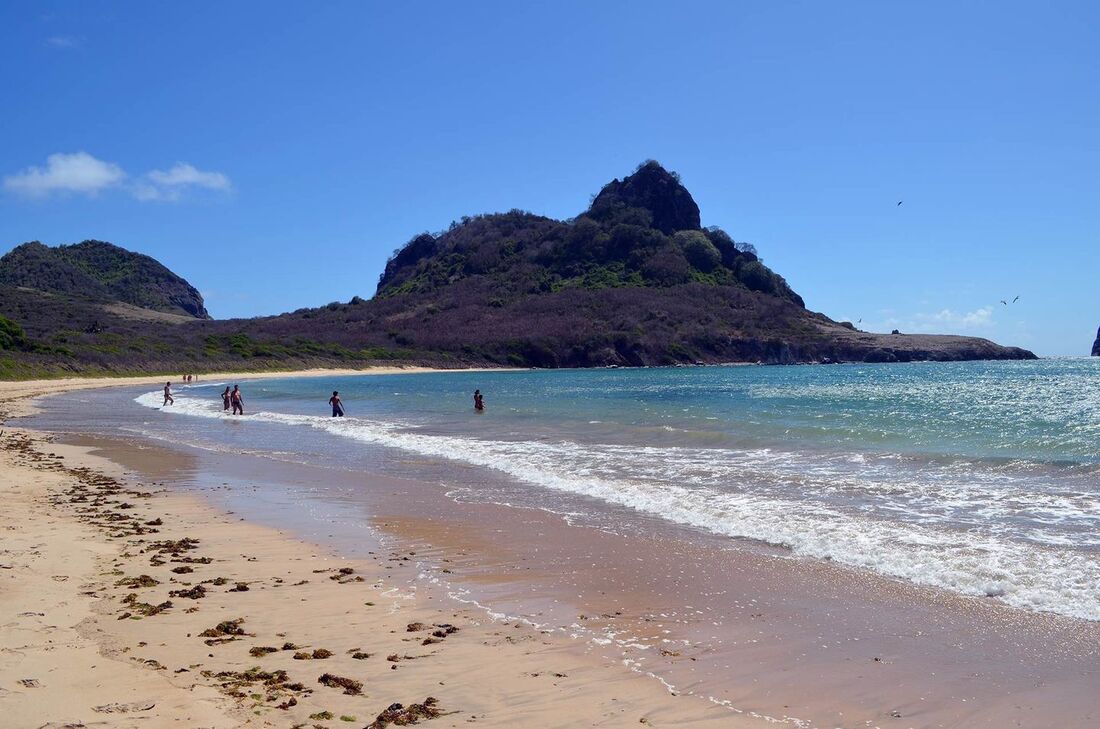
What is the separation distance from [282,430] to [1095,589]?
23.7 meters

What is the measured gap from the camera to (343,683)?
5031 millimetres

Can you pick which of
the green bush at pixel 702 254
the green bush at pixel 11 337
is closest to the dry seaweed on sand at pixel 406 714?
the green bush at pixel 11 337

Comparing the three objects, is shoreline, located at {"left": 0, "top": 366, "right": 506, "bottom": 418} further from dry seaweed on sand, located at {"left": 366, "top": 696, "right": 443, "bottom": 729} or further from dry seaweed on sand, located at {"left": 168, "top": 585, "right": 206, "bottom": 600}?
dry seaweed on sand, located at {"left": 366, "top": 696, "right": 443, "bottom": 729}

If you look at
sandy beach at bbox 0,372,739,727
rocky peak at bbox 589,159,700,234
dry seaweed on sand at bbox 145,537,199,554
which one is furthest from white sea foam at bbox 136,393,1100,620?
rocky peak at bbox 589,159,700,234

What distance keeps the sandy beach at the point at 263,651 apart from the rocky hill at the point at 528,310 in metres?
67.5

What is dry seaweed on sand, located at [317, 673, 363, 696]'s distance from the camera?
4941mm

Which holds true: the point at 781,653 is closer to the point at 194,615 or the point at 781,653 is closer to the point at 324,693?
the point at 324,693

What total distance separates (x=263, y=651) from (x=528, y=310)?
13000 cm

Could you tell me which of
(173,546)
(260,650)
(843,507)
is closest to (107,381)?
(173,546)

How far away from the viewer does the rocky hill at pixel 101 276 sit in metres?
141

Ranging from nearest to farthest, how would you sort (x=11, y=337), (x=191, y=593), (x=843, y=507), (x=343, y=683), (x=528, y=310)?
(x=343, y=683), (x=191, y=593), (x=843, y=507), (x=11, y=337), (x=528, y=310)

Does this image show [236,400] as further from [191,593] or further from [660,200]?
[660,200]

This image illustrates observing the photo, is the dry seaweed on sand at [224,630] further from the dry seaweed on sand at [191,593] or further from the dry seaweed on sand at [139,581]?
the dry seaweed on sand at [139,581]

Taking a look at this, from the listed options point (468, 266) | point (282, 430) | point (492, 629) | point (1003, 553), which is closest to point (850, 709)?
point (492, 629)
